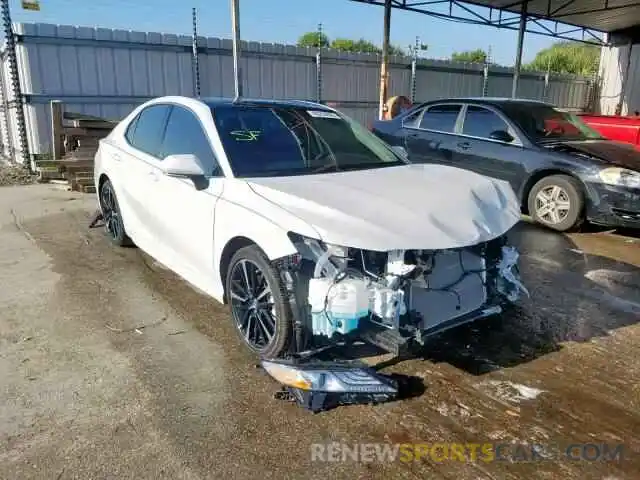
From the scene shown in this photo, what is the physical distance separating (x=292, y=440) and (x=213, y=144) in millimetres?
2030

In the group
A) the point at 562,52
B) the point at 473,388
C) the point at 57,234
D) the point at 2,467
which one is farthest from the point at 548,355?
the point at 562,52

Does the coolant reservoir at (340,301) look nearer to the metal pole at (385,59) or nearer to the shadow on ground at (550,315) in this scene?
the shadow on ground at (550,315)

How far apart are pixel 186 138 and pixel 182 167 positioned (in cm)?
67

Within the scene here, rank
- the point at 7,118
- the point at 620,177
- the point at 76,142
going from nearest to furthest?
the point at 620,177
the point at 76,142
the point at 7,118

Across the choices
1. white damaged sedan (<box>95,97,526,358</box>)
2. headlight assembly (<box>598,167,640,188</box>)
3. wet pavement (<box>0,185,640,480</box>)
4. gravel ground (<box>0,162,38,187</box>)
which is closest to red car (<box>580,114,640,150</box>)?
headlight assembly (<box>598,167,640,188</box>)

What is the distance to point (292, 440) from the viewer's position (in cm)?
249

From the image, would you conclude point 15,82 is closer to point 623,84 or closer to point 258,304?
point 258,304

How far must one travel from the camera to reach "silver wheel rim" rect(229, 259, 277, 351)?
120 inches

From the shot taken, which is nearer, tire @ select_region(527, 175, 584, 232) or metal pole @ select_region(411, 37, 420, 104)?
tire @ select_region(527, 175, 584, 232)

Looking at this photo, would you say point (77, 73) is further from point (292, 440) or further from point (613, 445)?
point (613, 445)

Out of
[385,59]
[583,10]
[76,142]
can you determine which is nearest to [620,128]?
[385,59]

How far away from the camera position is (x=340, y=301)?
2656mm

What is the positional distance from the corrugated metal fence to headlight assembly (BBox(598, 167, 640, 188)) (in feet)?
28.9

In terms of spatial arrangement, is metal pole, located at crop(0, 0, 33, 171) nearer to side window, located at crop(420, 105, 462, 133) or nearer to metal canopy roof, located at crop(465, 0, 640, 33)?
side window, located at crop(420, 105, 462, 133)
